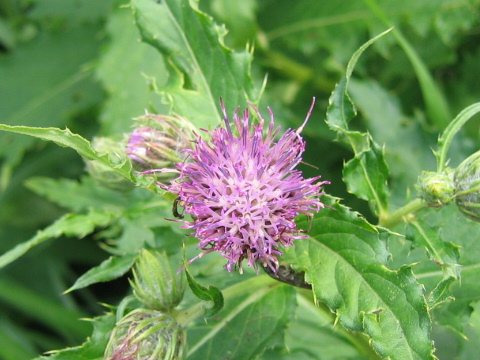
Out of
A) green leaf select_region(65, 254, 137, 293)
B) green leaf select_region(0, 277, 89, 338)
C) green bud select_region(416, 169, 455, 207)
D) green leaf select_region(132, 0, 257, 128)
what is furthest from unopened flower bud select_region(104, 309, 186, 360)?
green leaf select_region(0, 277, 89, 338)

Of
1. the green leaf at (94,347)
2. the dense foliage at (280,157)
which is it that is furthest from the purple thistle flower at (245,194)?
the green leaf at (94,347)

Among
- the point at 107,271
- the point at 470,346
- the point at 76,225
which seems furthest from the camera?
the point at 470,346

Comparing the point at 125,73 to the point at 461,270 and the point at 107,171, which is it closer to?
the point at 107,171

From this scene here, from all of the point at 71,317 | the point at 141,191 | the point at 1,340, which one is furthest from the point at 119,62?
the point at 1,340

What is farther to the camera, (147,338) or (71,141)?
(147,338)

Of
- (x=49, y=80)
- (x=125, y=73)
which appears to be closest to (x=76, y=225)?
(x=125, y=73)

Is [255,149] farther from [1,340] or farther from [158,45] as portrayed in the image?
[1,340]

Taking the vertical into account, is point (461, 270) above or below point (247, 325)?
below
